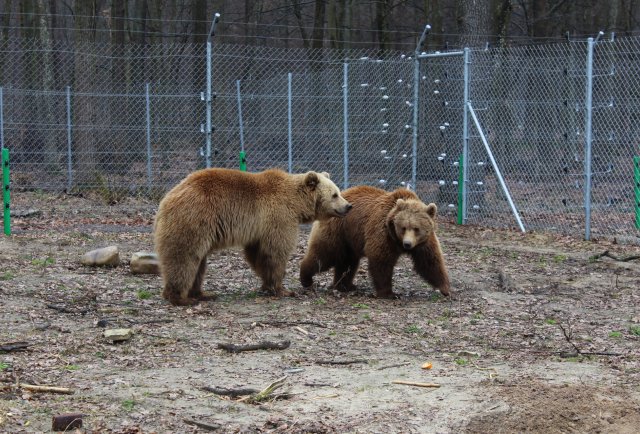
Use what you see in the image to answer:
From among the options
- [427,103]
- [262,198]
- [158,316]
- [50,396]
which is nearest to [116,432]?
[50,396]

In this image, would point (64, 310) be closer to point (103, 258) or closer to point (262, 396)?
point (103, 258)

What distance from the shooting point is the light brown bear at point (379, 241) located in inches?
336

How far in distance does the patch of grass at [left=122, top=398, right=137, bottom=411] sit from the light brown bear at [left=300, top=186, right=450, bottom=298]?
3.72 m

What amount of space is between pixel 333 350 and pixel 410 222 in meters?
2.15

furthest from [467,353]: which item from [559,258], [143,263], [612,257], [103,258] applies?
[612,257]

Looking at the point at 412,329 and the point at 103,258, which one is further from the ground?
the point at 103,258

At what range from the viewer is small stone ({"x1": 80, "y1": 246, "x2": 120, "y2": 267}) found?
32.0 ft

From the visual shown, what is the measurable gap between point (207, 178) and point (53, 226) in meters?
5.39

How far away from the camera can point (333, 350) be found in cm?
664

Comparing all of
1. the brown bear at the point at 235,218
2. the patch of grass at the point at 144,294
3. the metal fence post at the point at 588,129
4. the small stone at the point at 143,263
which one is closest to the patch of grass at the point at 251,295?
the brown bear at the point at 235,218

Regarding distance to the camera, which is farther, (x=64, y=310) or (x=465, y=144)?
(x=465, y=144)

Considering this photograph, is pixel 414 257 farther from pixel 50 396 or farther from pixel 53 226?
pixel 53 226

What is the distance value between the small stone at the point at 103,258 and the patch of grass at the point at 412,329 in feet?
12.5

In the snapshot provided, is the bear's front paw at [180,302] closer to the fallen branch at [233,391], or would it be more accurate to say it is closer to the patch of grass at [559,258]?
the fallen branch at [233,391]
